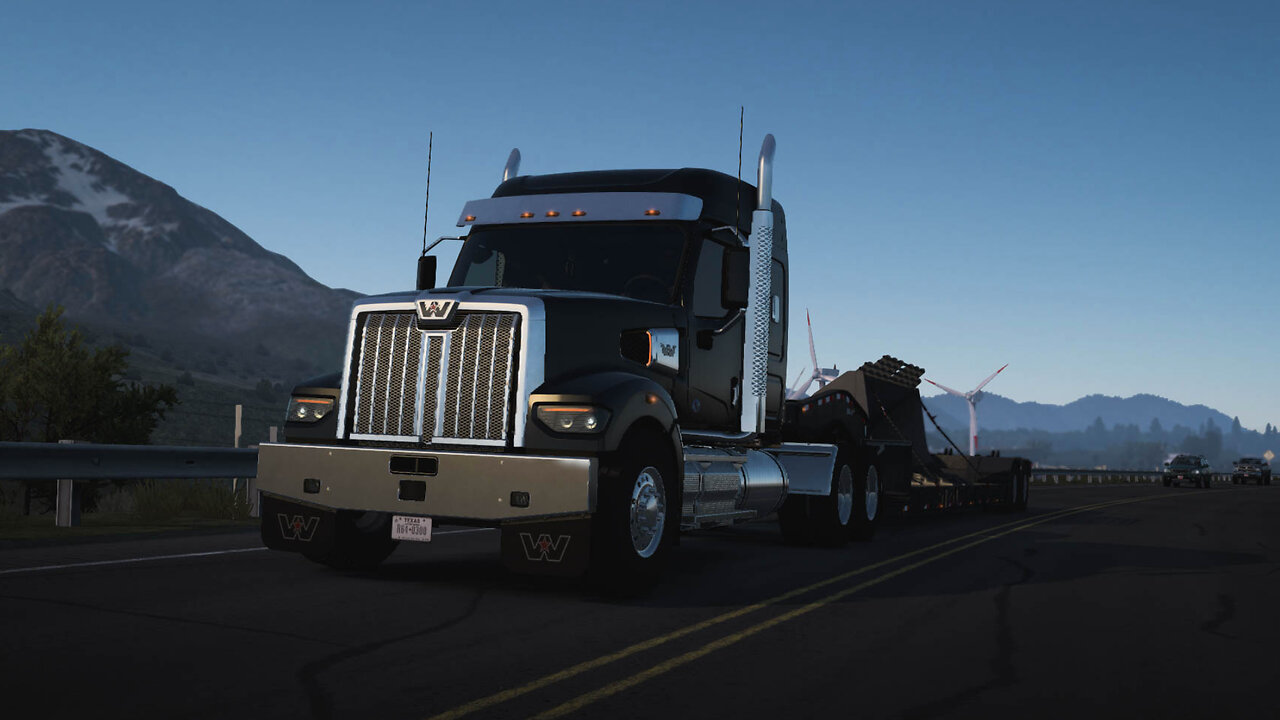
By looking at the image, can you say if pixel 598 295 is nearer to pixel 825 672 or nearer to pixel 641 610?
pixel 641 610

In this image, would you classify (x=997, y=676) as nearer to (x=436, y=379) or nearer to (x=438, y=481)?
(x=438, y=481)

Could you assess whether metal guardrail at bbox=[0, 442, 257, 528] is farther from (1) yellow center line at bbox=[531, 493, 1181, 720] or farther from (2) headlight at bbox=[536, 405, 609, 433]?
(1) yellow center line at bbox=[531, 493, 1181, 720]

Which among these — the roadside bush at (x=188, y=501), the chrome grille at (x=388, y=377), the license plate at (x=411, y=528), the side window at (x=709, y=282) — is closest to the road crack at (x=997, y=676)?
the side window at (x=709, y=282)

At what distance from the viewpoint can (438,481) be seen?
8.45 meters

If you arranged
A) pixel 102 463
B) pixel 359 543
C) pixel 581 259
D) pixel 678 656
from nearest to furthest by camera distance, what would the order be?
pixel 678 656, pixel 359 543, pixel 581 259, pixel 102 463

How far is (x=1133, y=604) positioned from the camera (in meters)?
9.45

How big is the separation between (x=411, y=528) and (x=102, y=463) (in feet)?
17.1

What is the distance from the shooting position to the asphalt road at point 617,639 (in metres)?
5.59

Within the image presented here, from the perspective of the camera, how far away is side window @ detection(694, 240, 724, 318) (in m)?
10.4

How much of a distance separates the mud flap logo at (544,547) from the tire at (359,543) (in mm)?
1799

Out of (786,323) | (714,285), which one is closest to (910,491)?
(786,323)

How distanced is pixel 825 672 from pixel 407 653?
225 cm

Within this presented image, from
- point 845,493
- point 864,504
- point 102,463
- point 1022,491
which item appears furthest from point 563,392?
point 1022,491

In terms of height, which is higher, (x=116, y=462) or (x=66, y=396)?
(x=66, y=396)
